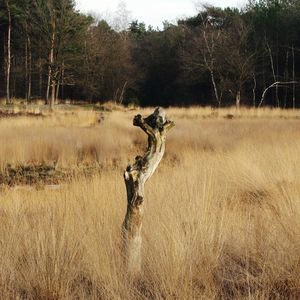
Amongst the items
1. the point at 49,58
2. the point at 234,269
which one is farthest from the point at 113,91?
the point at 234,269

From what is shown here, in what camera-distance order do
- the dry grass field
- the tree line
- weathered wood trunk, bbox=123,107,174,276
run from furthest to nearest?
the tree line < weathered wood trunk, bbox=123,107,174,276 < the dry grass field

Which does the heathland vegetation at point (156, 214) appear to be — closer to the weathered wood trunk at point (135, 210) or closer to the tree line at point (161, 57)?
the weathered wood trunk at point (135, 210)

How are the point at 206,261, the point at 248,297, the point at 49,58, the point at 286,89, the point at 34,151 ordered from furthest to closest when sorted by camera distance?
the point at 286,89
the point at 49,58
the point at 34,151
the point at 206,261
the point at 248,297

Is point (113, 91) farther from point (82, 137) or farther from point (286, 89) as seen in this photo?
point (82, 137)

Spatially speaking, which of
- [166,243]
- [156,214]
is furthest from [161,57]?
[166,243]

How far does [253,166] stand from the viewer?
713cm

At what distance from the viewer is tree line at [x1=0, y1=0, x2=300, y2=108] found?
110ft

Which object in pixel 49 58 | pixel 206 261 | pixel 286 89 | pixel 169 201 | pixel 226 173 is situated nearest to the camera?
pixel 206 261

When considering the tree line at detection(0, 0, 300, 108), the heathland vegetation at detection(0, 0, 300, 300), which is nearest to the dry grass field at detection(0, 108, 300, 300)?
the heathland vegetation at detection(0, 0, 300, 300)

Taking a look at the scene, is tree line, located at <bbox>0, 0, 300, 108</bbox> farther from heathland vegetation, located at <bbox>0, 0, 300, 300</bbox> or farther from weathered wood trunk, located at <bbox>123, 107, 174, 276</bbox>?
weathered wood trunk, located at <bbox>123, 107, 174, 276</bbox>

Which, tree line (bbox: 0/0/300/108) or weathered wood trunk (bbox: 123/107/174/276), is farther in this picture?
tree line (bbox: 0/0/300/108)

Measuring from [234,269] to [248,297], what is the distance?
1.50ft

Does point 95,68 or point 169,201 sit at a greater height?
point 95,68

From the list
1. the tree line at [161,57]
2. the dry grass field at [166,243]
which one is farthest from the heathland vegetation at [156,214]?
the tree line at [161,57]
